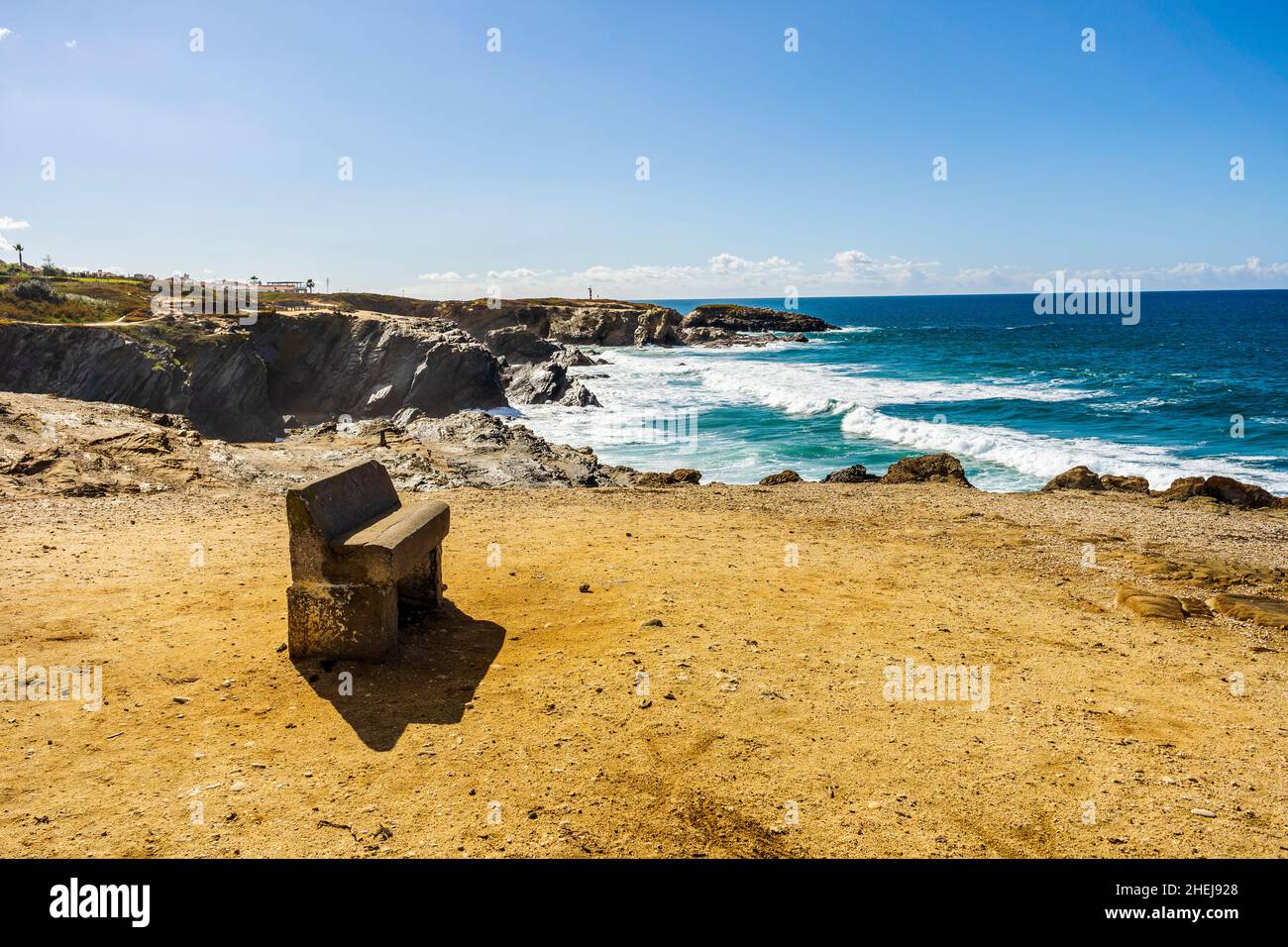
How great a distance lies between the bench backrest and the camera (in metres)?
6.03

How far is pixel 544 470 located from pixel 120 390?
19.2 meters

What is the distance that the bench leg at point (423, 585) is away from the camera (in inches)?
281

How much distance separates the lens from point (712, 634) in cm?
696

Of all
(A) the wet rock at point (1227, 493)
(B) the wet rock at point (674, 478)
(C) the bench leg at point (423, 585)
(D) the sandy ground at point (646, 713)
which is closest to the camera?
(D) the sandy ground at point (646, 713)

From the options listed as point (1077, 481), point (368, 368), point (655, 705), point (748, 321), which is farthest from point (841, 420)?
point (748, 321)

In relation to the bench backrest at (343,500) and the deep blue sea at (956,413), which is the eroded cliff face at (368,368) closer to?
the deep blue sea at (956,413)

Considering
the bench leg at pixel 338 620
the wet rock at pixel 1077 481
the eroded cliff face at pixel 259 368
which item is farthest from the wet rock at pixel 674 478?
the eroded cliff face at pixel 259 368

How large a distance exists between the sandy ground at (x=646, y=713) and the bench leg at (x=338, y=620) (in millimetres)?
171

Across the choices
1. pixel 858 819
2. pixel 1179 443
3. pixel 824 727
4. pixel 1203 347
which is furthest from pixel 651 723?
pixel 1203 347

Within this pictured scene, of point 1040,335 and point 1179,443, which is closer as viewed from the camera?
point 1179,443

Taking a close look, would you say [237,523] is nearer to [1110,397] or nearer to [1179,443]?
[1179,443]

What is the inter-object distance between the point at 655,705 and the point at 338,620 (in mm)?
2716

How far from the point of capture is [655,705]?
221 inches

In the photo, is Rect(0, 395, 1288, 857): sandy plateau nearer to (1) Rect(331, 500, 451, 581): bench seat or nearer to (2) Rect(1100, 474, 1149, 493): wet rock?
(1) Rect(331, 500, 451, 581): bench seat
